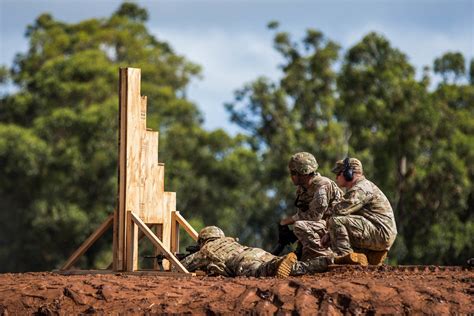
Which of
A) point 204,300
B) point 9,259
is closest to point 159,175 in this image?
point 204,300

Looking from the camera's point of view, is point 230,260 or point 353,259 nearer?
point 353,259

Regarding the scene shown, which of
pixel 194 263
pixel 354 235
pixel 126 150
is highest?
pixel 126 150

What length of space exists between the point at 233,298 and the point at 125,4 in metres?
49.8

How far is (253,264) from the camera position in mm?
15844

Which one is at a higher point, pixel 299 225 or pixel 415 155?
pixel 415 155

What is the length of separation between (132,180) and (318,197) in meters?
2.61

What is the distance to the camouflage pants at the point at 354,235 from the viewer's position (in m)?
15.8

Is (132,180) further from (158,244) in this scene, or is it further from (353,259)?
(353,259)

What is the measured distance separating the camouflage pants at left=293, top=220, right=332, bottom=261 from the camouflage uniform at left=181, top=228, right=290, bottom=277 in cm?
43

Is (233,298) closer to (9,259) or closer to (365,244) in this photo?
(365,244)

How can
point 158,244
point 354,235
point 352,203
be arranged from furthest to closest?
point 158,244 < point 352,203 < point 354,235

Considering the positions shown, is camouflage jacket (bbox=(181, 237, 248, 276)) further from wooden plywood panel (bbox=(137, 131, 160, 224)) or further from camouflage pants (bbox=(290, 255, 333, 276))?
wooden plywood panel (bbox=(137, 131, 160, 224))

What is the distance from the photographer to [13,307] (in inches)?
583

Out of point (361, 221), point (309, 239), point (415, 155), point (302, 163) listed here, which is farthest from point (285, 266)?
point (415, 155)
